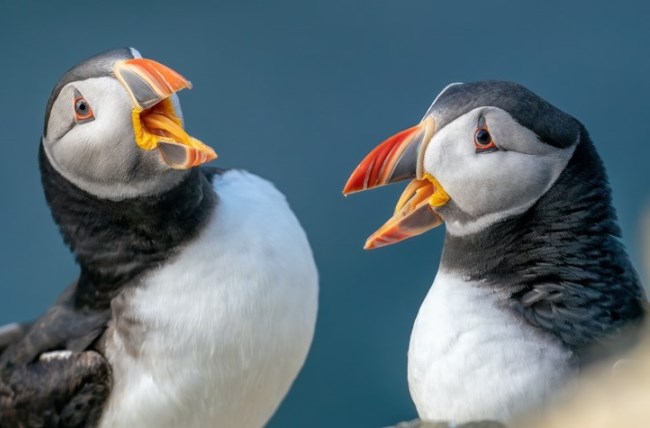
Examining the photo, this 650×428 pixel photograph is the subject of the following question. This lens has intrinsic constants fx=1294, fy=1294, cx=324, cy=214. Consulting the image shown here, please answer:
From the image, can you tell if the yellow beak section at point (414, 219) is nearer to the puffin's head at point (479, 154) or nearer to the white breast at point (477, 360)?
the puffin's head at point (479, 154)

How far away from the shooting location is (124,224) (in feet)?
11.2

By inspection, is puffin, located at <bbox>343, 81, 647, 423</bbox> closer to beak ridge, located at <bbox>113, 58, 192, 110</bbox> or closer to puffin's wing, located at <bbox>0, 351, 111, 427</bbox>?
beak ridge, located at <bbox>113, 58, 192, 110</bbox>

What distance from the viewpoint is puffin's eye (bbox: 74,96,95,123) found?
3.28 meters

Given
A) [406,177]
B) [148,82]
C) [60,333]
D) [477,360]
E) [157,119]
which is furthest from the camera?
[60,333]

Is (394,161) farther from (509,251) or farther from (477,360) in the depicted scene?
(477,360)

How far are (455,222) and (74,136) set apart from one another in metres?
1.01

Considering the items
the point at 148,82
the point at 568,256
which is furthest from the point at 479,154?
the point at 148,82

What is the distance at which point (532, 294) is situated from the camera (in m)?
2.89

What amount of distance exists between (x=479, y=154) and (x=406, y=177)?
200 mm

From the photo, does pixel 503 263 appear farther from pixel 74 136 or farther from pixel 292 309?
pixel 74 136

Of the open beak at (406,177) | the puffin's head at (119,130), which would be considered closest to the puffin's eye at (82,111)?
the puffin's head at (119,130)

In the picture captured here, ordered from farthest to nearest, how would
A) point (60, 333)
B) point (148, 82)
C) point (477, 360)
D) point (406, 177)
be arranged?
point (60, 333) < point (148, 82) < point (406, 177) < point (477, 360)

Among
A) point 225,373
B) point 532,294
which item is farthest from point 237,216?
point 532,294

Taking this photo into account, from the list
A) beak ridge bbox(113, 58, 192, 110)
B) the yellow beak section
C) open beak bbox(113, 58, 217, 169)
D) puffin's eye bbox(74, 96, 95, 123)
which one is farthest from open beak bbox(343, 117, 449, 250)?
puffin's eye bbox(74, 96, 95, 123)
